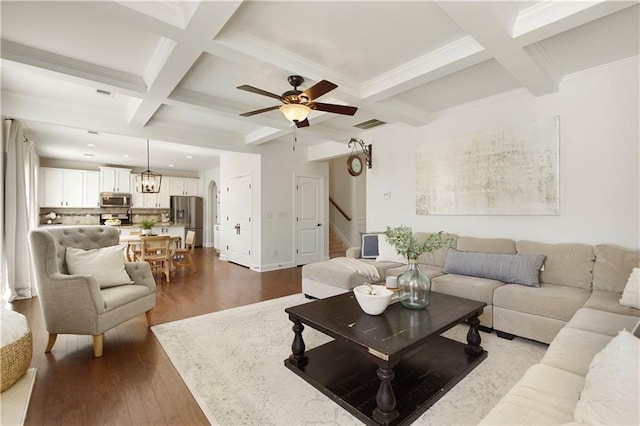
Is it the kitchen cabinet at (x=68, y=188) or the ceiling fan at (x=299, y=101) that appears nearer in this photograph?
the ceiling fan at (x=299, y=101)

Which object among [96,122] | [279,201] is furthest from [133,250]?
Answer: [279,201]

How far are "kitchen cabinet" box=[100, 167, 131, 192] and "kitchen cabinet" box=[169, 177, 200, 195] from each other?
122 centimetres

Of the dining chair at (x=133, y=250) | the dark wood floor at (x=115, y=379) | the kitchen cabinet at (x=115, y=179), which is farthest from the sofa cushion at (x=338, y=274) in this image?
the kitchen cabinet at (x=115, y=179)

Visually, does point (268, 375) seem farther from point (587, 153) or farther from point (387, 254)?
point (587, 153)

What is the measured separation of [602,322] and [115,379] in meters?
3.44

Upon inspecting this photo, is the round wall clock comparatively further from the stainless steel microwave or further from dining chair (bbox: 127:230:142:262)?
the stainless steel microwave

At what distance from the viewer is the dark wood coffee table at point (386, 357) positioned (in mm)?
1739

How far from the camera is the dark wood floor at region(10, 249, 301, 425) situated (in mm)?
1806

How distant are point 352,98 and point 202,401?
3149 millimetres

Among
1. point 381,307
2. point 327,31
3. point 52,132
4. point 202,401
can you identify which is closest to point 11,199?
point 52,132

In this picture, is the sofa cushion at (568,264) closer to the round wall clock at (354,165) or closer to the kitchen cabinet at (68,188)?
the round wall clock at (354,165)

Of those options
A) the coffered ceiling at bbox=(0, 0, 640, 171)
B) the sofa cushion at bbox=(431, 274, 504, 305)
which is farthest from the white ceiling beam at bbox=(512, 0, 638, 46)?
the sofa cushion at bbox=(431, 274, 504, 305)

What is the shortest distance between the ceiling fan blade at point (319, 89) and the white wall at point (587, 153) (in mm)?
2425

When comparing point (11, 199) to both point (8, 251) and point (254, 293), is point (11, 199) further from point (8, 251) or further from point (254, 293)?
point (254, 293)
